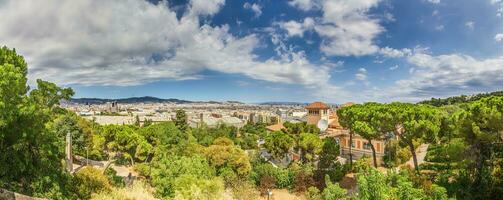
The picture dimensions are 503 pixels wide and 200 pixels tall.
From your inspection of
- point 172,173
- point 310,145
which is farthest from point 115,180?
point 310,145

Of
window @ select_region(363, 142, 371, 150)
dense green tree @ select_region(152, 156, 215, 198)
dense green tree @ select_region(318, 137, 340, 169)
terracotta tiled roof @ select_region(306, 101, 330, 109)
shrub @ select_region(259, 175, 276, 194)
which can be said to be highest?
terracotta tiled roof @ select_region(306, 101, 330, 109)

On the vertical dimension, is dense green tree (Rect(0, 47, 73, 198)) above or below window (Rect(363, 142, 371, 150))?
above

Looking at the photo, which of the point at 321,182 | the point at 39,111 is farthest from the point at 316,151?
the point at 39,111

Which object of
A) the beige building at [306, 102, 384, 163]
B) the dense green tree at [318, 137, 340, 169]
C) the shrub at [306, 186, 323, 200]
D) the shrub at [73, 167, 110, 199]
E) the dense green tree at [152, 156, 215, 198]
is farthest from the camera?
the beige building at [306, 102, 384, 163]

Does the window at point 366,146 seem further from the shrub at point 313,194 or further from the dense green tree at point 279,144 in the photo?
the shrub at point 313,194

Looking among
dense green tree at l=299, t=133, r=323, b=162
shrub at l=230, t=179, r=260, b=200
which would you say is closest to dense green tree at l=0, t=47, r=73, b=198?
shrub at l=230, t=179, r=260, b=200

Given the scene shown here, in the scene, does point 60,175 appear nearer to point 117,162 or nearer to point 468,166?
point 468,166

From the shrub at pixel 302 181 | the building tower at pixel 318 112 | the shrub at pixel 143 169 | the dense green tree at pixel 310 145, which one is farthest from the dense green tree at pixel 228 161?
the building tower at pixel 318 112

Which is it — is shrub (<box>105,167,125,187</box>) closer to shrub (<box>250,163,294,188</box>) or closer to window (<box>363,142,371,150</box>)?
shrub (<box>250,163,294,188</box>)

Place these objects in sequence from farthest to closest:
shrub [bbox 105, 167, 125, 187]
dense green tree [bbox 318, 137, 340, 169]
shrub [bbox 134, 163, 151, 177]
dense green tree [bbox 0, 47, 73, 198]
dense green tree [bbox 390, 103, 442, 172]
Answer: shrub [bbox 134, 163, 151, 177] < dense green tree [bbox 318, 137, 340, 169] < dense green tree [bbox 390, 103, 442, 172] < shrub [bbox 105, 167, 125, 187] < dense green tree [bbox 0, 47, 73, 198]
